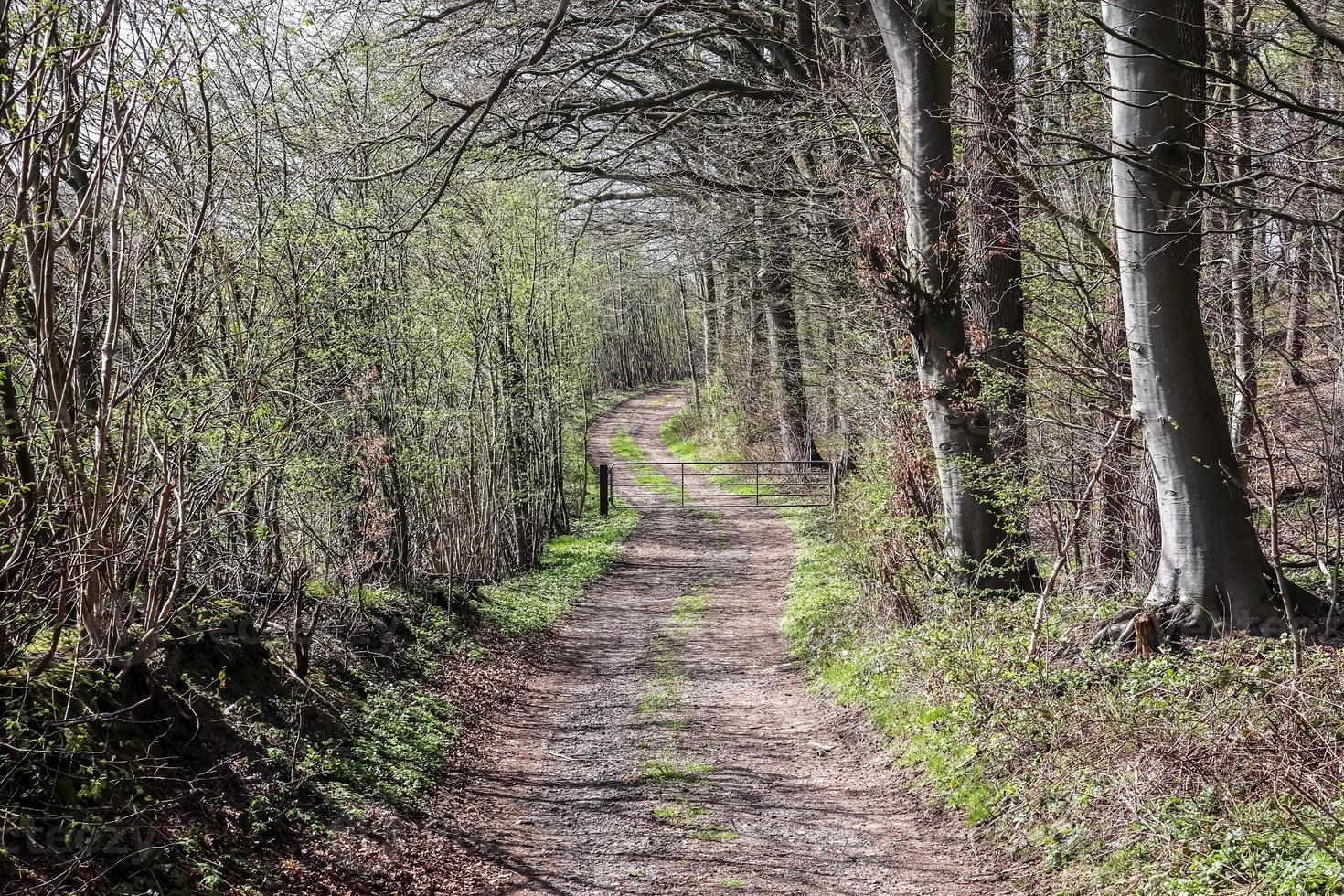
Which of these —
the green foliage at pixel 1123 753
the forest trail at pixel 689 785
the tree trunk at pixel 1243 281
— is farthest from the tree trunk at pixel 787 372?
the green foliage at pixel 1123 753

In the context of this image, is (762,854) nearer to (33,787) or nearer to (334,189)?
(33,787)

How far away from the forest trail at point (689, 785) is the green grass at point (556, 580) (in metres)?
0.53

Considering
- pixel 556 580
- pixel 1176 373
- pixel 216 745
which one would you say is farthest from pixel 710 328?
pixel 216 745

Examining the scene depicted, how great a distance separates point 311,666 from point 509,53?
6.87m

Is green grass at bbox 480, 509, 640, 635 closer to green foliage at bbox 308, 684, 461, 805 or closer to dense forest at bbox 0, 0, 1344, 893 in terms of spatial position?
Result: dense forest at bbox 0, 0, 1344, 893

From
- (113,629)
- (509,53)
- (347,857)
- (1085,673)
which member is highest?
(509,53)

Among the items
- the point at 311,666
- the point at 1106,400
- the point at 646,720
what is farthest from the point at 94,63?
the point at 1106,400

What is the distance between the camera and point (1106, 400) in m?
7.03

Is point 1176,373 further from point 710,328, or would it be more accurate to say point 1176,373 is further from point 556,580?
point 710,328

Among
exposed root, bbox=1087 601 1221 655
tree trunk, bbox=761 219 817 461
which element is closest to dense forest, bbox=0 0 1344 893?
exposed root, bbox=1087 601 1221 655

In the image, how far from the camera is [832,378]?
13680 mm

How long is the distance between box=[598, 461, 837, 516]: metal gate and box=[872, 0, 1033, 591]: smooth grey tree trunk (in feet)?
30.5

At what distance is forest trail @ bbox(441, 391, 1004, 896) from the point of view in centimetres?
525

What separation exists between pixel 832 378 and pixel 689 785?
8.08m
